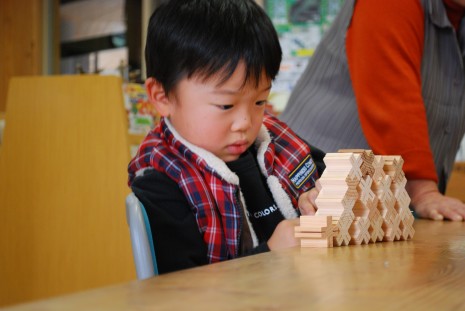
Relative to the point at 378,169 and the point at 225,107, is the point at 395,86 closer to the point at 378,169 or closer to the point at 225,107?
the point at 225,107

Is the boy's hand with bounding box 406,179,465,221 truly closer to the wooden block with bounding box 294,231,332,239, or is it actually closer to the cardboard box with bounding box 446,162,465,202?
the wooden block with bounding box 294,231,332,239

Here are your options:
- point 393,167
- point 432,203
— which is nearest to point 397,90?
point 432,203

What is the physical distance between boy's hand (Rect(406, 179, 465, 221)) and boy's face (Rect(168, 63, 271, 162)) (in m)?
0.40

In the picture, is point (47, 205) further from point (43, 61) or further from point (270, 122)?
point (43, 61)

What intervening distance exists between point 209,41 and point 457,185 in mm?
2415

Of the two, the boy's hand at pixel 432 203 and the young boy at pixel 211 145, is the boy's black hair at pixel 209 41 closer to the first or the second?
the young boy at pixel 211 145

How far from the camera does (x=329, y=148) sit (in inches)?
62.6

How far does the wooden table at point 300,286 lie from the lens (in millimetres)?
403

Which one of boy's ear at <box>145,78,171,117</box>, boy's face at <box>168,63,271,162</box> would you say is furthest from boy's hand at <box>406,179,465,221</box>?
boy's ear at <box>145,78,171,117</box>

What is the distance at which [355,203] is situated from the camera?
835 millimetres

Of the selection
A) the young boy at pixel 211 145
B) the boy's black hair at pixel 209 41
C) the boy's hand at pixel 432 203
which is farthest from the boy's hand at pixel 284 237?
the boy's hand at pixel 432 203

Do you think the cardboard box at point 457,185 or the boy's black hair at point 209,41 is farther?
the cardboard box at point 457,185

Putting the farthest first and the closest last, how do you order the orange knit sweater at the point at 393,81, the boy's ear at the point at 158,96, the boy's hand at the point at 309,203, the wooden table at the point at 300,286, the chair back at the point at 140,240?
the orange knit sweater at the point at 393,81 < the boy's ear at the point at 158,96 < the boy's hand at the point at 309,203 < the chair back at the point at 140,240 < the wooden table at the point at 300,286

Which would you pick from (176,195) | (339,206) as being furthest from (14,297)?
(339,206)
